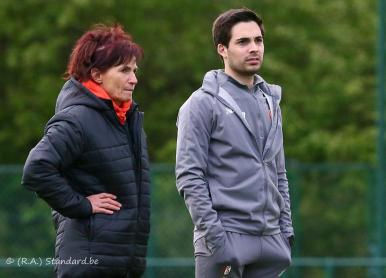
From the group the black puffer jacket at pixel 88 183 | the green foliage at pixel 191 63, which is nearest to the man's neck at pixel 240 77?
the black puffer jacket at pixel 88 183

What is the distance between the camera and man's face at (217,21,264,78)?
6098 millimetres

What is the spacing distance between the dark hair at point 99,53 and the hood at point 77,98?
5cm

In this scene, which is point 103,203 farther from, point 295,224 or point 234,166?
point 295,224

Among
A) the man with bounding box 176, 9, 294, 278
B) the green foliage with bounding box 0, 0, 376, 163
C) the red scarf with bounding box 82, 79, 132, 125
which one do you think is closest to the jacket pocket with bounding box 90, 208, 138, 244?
the man with bounding box 176, 9, 294, 278

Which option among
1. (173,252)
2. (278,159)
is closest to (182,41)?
(173,252)

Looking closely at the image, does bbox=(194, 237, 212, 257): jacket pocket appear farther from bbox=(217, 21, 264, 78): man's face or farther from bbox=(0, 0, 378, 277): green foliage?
bbox=(0, 0, 378, 277): green foliage

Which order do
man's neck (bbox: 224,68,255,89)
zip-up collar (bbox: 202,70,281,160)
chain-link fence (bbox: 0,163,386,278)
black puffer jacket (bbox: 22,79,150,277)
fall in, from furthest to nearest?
chain-link fence (bbox: 0,163,386,278), man's neck (bbox: 224,68,255,89), zip-up collar (bbox: 202,70,281,160), black puffer jacket (bbox: 22,79,150,277)

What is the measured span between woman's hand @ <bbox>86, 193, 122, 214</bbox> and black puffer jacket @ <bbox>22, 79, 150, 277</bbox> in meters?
0.03

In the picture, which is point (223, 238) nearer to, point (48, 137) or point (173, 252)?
point (48, 137)

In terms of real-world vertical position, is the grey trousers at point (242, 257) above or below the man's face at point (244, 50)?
below

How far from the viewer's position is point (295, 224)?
1245cm

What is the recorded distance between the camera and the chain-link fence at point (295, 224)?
11.6 meters

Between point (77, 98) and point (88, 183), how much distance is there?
16.3 inches

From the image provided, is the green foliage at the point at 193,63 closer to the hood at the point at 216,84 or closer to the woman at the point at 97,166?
the hood at the point at 216,84
